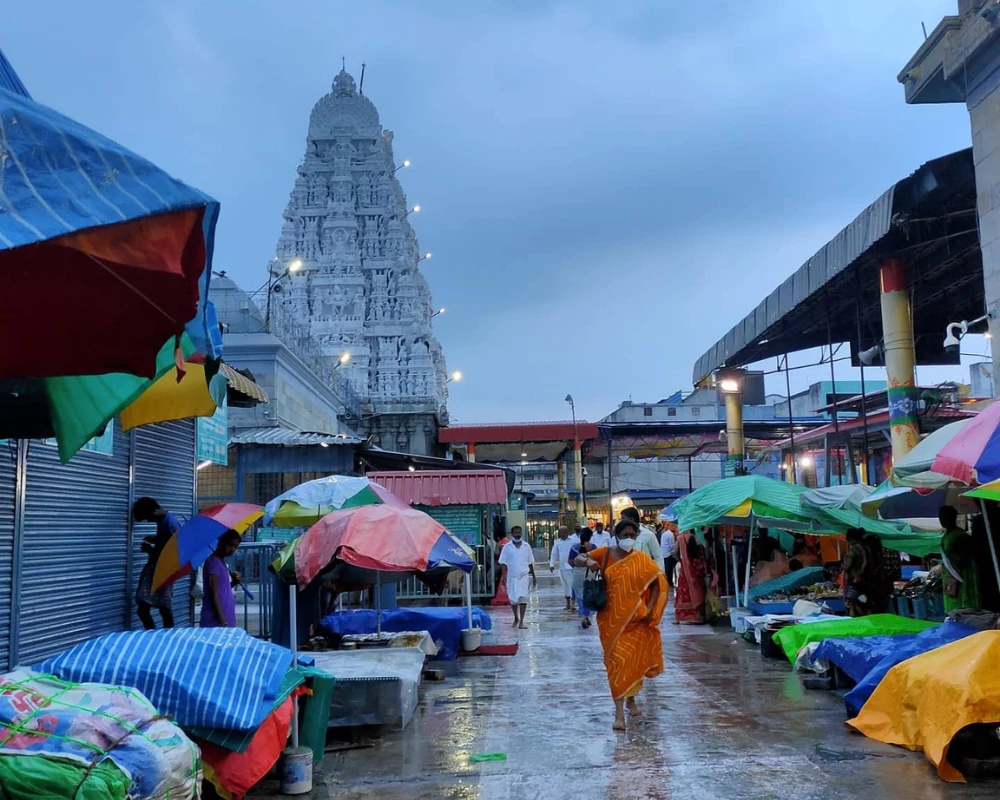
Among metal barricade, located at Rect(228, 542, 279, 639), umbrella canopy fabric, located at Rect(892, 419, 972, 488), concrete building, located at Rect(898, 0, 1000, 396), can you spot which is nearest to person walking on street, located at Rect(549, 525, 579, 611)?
metal barricade, located at Rect(228, 542, 279, 639)

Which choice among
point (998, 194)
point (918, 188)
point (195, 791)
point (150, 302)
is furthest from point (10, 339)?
point (918, 188)

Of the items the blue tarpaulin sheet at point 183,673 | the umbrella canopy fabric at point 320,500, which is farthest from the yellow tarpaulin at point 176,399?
the umbrella canopy fabric at point 320,500

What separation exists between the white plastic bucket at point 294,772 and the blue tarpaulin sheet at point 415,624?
204 inches

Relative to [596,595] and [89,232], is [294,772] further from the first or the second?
[89,232]

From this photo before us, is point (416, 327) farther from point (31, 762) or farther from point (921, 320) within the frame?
point (31, 762)

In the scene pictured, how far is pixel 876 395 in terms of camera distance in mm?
20859

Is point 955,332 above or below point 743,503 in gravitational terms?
above

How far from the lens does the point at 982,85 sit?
1081 cm

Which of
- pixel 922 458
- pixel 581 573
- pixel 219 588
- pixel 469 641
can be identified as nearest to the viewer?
pixel 219 588

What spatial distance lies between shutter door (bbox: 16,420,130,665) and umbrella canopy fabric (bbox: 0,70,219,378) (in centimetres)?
454

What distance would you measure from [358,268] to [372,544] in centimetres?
4423

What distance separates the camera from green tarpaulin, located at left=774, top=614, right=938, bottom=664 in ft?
28.7

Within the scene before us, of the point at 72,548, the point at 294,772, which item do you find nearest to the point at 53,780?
the point at 294,772

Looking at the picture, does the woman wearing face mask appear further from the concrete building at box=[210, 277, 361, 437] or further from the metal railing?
the concrete building at box=[210, 277, 361, 437]
